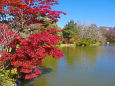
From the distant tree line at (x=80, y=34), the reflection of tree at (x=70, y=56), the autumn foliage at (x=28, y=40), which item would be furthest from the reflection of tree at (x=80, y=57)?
the distant tree line at (x=80, y=34)

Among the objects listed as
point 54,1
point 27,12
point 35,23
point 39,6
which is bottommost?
point 35,23

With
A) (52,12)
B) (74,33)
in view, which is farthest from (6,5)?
(74,33)

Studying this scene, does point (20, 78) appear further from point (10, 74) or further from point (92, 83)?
point (92, 83)

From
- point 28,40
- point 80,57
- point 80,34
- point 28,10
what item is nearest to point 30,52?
point 28,40

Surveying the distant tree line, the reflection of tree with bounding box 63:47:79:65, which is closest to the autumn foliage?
the reflection of tree with bounding box 63:47:79:65

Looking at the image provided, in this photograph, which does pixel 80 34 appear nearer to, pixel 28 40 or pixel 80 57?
pixel 80 57

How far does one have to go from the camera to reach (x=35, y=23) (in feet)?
13.3

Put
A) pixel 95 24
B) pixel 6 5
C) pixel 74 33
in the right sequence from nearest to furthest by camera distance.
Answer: pixel 6 5 → pixel 74 33 → pixel 95 24

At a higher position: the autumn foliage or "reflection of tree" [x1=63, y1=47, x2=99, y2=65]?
the autumn foliage

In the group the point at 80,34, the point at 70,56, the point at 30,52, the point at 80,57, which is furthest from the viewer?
the point at 80,34

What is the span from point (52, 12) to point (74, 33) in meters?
15.2

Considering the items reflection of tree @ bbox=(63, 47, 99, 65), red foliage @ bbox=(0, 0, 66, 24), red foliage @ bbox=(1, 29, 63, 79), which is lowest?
reflection of tree @ bbox=(63, 47, 99, 65)

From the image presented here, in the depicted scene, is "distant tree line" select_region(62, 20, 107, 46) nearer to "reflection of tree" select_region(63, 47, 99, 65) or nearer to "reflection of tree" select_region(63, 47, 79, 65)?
"reflection of tree" select_region(63, 47, 79, 65)

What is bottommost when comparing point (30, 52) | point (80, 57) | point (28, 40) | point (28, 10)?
point (80, 57)
